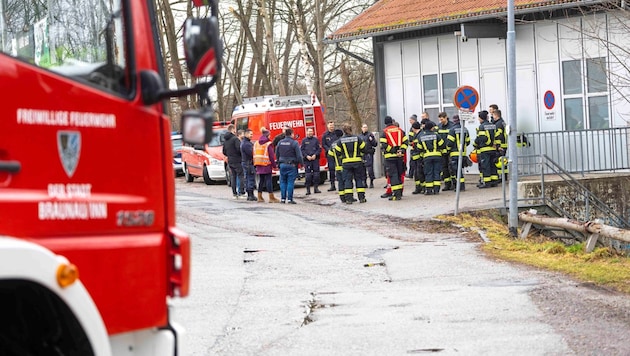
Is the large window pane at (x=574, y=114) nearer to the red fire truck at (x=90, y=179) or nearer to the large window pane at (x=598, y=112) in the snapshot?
the large window pane at (x=598, y=112)

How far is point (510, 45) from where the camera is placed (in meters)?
17.1

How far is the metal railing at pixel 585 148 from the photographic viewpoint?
23.9m

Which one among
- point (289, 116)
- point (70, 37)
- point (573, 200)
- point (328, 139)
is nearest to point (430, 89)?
point (328, 139)

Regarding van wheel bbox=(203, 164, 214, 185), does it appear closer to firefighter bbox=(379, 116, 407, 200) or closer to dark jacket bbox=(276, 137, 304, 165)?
dark jacket bbox=(276, 137, 304, 165)

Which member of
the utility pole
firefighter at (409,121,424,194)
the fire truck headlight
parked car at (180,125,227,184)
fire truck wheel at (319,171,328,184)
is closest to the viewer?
the fire truck headlight

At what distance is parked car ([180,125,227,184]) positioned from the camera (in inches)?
1241

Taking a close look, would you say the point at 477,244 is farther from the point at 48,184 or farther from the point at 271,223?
the point at 48,184

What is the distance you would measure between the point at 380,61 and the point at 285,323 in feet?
69.8

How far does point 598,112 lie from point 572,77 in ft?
3.63

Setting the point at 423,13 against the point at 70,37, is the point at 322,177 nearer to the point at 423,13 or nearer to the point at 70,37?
the point at 423,13

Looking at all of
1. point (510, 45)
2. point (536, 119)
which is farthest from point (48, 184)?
point (536, 119)

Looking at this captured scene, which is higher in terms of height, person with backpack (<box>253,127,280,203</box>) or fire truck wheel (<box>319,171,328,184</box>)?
person with backpack (<box>253,127,280,203</box>)

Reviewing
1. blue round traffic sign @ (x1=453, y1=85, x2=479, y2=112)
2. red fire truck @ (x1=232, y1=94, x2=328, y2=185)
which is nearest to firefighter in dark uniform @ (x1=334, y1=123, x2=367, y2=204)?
blue round traffic sign @ (x1=453, y1=85, x2=479, y2=112)

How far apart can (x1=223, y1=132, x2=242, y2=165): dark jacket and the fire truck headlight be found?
841 inches
